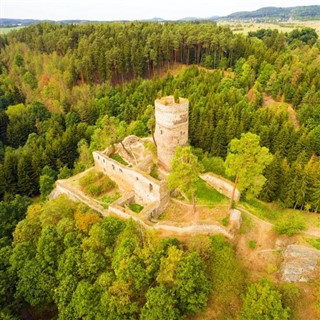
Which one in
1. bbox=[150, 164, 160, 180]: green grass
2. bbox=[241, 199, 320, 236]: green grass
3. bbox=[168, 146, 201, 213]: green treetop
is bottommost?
bbox=[241, 199, 320, 236]: green grass

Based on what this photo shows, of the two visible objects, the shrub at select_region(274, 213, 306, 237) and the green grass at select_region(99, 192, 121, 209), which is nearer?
the shrub at select_region(274, 213, 306, 237)

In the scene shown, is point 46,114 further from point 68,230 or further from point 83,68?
point 68,230

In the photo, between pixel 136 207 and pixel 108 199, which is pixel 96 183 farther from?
pixel 136 207

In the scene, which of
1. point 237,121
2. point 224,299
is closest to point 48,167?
point 237,121

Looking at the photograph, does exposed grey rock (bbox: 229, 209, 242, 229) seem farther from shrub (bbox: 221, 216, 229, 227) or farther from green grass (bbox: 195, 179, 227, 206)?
green grass (bbox: 195, 179, 227, 206)

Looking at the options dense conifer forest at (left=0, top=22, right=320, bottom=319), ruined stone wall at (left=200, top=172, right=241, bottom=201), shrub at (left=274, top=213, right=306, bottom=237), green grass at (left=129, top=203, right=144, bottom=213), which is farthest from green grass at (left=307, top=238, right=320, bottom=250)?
green grass at (left=129, top=203, right=144, bottom=213)

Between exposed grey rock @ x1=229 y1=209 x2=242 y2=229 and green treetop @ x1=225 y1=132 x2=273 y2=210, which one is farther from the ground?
green treetop @ x1=225 y1=132 x2=273 y2=210

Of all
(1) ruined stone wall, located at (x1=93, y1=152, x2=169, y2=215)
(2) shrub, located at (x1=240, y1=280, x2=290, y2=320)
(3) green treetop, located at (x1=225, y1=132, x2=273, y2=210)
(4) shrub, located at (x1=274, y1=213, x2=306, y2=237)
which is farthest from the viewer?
(1) ruined stone wall, located at (x1=93, y1=152, x2=169, y2=215)
